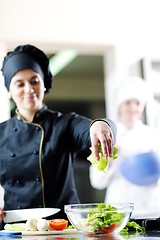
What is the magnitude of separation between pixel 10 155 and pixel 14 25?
1630 millimetres

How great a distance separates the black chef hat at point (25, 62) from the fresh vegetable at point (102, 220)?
835 millimetres

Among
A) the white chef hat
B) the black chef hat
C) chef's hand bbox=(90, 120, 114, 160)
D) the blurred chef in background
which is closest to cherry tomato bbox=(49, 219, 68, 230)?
chef's hand bbox=(90, 120, 114, 160)

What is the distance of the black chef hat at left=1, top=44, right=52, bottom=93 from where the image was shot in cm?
187

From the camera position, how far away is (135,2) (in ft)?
11.5

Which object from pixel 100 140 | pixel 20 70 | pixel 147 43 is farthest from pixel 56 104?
pixel 100 140

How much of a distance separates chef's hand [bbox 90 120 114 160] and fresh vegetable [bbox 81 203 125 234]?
153 millimetres

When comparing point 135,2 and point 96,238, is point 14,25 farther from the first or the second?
point 96,238

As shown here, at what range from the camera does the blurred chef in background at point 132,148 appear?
3.04 m

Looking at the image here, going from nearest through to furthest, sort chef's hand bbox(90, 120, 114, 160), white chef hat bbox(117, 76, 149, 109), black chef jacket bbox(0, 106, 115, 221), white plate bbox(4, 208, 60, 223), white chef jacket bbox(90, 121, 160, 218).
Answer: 1. chef's hand bbox(90, 120, 114, 160)
2. white plate bbox(4, 208, 60, 223)
3. black chef jacket bbox(0, 106, 115, 221)
4. white chef jacket bbox(90, 121, 160, 218)
5. white chef hat bbox(117, 76, 149, 109)

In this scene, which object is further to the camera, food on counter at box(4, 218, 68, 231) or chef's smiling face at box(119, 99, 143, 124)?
chef's smiling face at box(119, 99, 143, 124)

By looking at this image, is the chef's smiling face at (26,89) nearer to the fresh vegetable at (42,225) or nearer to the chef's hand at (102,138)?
the chef's hand at (102,138)

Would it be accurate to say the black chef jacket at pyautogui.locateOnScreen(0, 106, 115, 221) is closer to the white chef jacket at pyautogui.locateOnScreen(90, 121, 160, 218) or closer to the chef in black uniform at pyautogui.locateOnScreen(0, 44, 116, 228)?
the chef in black uniform at pyautogui.locateOnScreen(0, 44, 116, 228)

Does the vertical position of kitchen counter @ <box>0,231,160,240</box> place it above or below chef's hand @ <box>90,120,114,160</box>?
below

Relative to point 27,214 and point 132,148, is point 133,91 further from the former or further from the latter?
point 27,214
